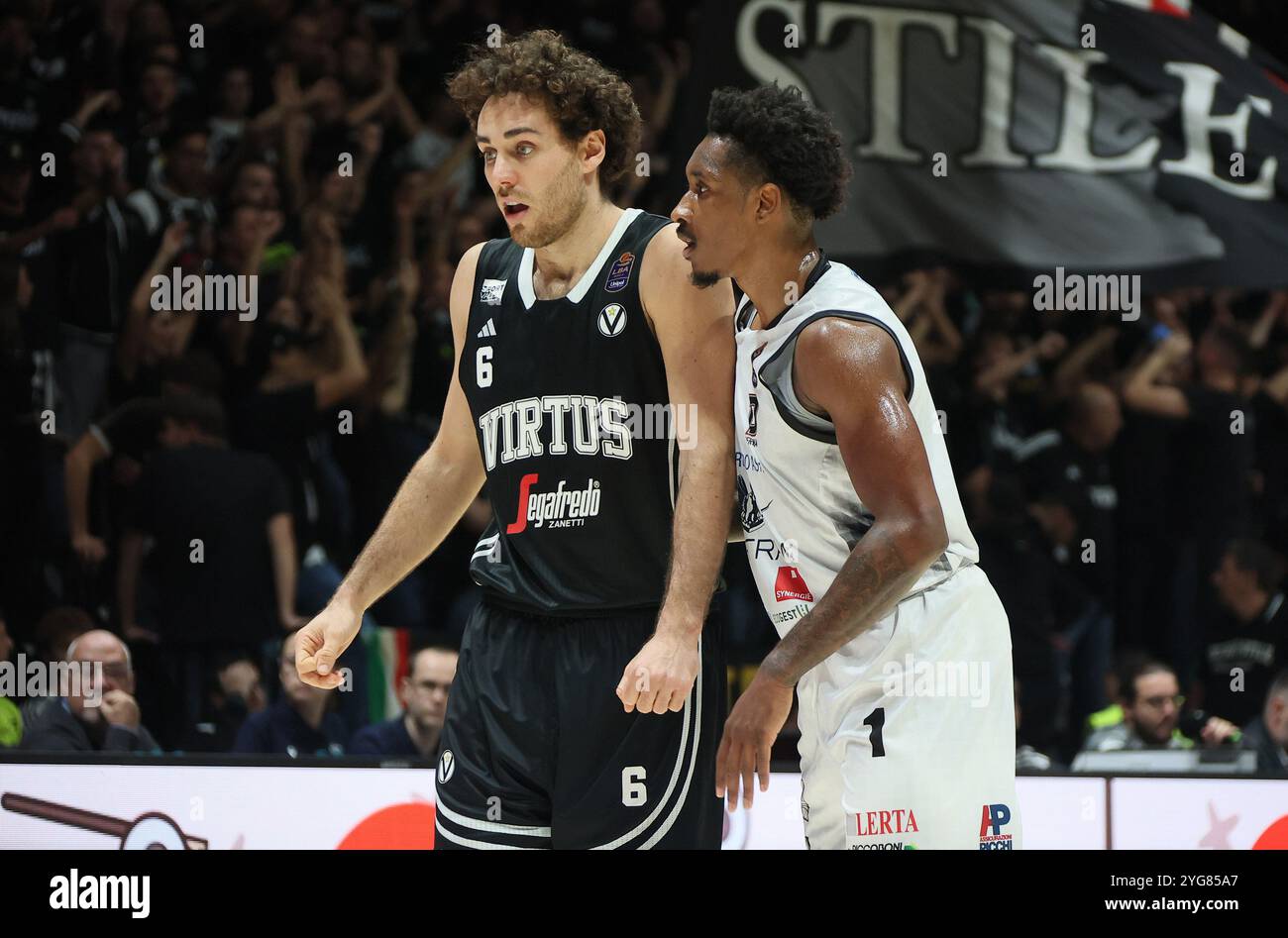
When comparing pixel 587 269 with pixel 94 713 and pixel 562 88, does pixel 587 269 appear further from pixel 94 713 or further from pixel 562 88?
pixel 94 713

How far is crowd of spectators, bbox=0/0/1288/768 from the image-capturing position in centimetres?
731

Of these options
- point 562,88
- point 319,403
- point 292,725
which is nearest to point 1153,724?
point 292,725

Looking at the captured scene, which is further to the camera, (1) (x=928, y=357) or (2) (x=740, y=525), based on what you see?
(1) (x=928, y=357)

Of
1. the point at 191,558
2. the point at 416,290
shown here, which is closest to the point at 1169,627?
the point at 416,290

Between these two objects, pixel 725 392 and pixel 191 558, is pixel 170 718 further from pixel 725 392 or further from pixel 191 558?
pixel 725 392

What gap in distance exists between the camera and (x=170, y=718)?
7.09 m

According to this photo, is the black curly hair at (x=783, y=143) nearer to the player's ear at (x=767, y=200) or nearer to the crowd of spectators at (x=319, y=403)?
the player's ear at (x=767, y=200)

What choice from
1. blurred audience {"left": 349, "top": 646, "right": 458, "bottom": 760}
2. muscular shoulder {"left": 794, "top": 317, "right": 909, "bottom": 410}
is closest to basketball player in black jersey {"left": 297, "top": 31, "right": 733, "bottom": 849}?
muscular shoulder {"left": 794, "top": 317, "right": 909, "bottom": 410}

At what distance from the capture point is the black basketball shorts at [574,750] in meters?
3.77

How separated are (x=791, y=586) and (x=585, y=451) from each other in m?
0.58

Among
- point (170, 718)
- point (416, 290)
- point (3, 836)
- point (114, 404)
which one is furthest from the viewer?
point (416, 290)

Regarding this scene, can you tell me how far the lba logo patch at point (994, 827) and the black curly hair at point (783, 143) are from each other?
1420 millimetres

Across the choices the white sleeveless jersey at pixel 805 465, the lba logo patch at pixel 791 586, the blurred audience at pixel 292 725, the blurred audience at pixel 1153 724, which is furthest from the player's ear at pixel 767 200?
the blurred audience at pixel 1153 724

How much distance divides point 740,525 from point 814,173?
33.9 inches
